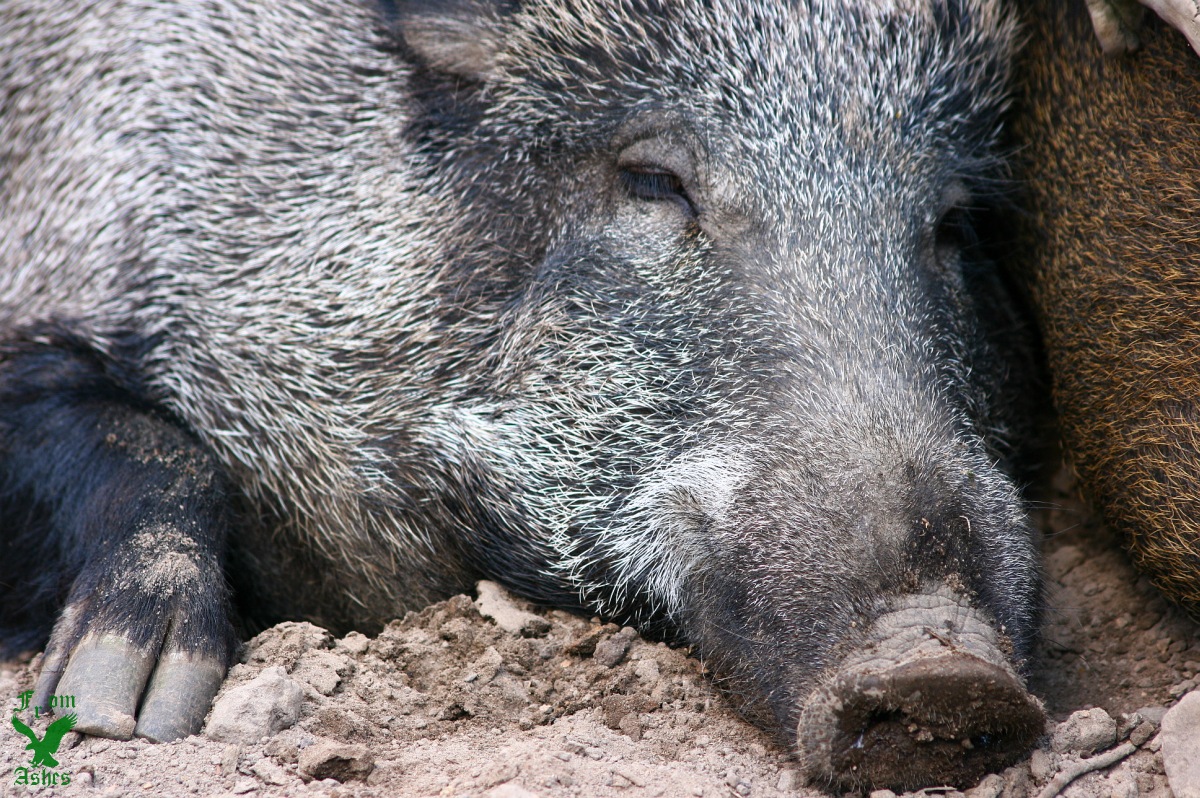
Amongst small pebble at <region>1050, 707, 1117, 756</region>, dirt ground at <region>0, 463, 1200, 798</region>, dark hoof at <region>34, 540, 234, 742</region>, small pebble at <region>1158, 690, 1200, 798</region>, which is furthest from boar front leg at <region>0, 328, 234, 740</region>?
small pebble at <region>1158, 690, 1200, 798</region>

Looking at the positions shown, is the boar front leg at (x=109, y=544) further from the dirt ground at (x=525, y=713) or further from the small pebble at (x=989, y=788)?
the small pebble at (x=989, y=788)

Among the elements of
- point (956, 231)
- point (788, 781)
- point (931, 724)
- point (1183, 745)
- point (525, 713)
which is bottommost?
point (525, 713)

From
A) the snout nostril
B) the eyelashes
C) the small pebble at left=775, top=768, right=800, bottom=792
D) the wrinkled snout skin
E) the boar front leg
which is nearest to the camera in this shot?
the snout nostril

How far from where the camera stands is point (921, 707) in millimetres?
2094

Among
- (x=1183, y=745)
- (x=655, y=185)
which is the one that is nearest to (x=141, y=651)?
(x=655, y=185)

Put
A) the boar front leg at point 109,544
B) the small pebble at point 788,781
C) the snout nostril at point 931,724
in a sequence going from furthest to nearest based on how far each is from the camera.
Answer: the boar front leg at point 109,544
the small pebble at point 788,781
the snout nostril at point 931,724

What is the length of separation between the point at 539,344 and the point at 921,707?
4.42 ft

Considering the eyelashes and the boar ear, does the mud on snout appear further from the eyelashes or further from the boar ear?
the boar ear

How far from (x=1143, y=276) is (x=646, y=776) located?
1.71 meters

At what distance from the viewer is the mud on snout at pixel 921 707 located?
2092mm

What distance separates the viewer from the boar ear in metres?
3.23

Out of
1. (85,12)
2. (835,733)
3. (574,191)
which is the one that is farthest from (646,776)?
(85,12)

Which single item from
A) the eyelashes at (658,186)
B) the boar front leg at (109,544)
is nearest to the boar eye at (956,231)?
the eyelashes at (658,186)

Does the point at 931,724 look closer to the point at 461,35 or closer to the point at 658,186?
the point at 658,186
